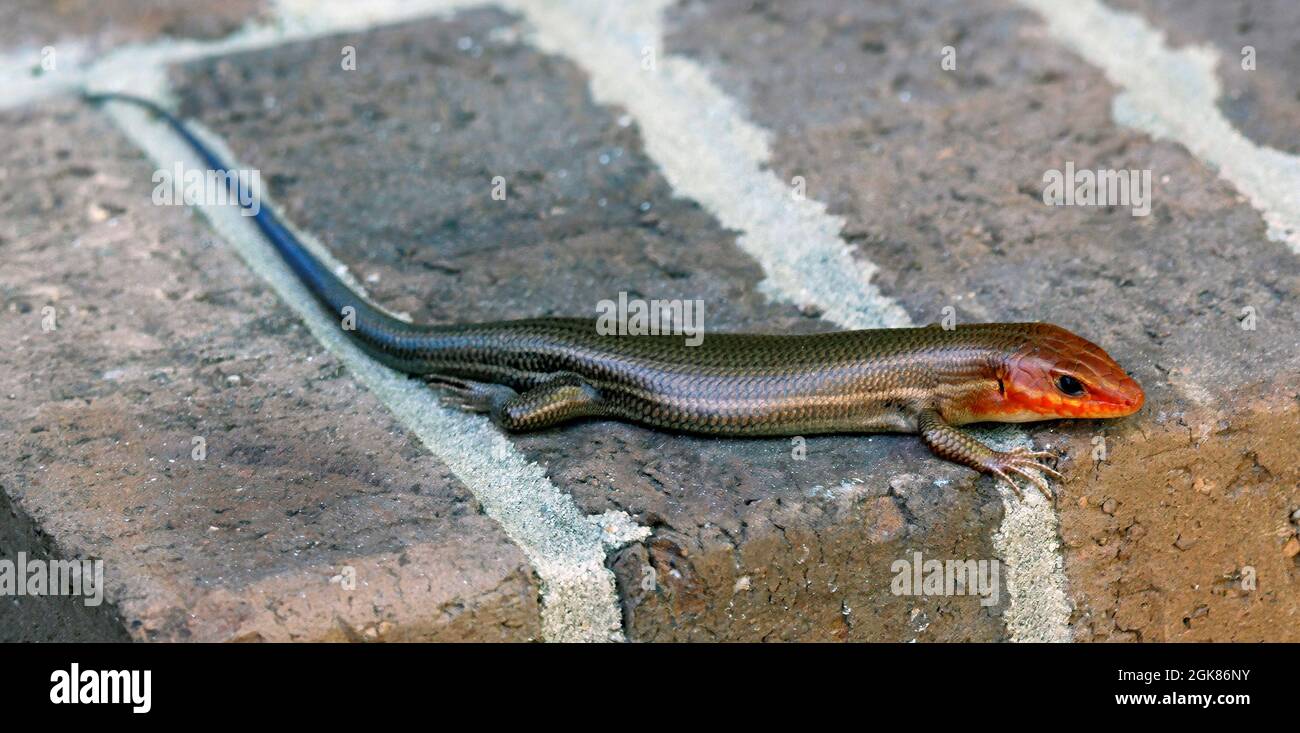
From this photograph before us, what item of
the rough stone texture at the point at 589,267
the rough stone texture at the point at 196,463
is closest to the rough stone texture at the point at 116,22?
the rough stone texture at the point at 589,267

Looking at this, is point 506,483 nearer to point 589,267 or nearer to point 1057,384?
point 589,267

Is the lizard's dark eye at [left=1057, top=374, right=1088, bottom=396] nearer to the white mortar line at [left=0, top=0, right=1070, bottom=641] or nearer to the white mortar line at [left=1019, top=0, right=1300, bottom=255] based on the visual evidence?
the white mortar line at [left=0, top=0, right=1070, bottom=641]

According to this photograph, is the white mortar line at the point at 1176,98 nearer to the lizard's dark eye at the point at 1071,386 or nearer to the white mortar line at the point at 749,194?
the lizard's dark eye at the point at 1071,386

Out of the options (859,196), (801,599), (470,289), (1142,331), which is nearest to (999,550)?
(801,599)

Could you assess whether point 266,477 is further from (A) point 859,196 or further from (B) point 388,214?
(A) point 859,196

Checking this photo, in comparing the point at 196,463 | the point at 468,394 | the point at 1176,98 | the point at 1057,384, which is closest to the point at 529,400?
the point at 468,394
